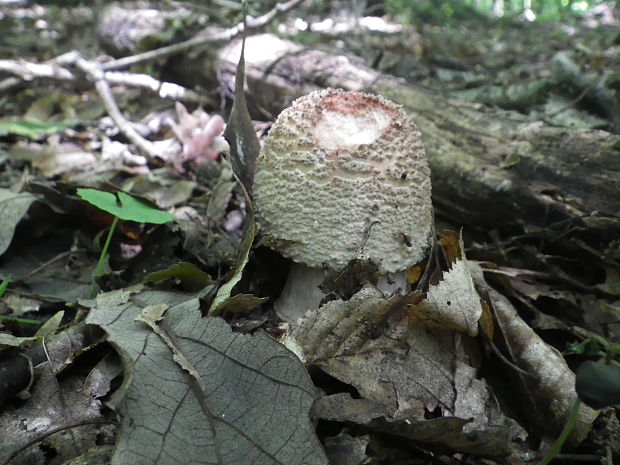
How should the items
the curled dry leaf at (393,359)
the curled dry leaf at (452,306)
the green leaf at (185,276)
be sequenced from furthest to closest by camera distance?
the green leaf at (185,276) < the curled dry leaf at (452,306) < the curled dry leaf at (393,359)

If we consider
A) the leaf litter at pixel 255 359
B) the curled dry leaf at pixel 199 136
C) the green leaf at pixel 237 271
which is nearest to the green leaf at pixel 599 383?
the leaf litter at pixel 255 359

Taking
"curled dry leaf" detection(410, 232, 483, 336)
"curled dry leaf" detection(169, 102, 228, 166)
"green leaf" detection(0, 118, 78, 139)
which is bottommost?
"green leaf" detection(0, 118, 78, 139)

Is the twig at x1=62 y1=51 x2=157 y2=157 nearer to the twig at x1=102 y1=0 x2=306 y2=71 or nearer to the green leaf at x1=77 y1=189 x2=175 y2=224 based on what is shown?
the twig at x1=102 y1=0 x2=306 y2=71

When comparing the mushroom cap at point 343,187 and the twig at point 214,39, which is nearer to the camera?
the mushroom cap at point 343,187

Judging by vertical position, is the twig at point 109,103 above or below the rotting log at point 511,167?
below

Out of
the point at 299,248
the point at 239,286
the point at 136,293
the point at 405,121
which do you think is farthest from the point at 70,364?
the point at 405,121

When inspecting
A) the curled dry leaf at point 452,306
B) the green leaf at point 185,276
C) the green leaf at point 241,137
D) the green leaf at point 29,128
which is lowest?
the green leaf at point 29,128

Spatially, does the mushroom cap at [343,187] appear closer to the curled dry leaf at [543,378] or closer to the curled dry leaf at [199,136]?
the curled dry leaf at [543,378]

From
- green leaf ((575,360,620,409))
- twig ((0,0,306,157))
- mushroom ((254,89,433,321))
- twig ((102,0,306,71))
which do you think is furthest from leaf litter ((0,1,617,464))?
twig ((102,0,306,71))
